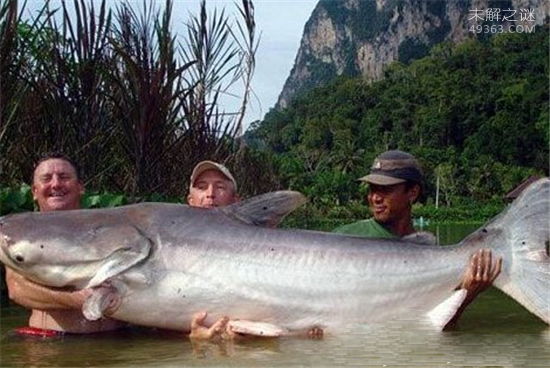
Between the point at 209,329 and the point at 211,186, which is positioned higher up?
the point at 211,186

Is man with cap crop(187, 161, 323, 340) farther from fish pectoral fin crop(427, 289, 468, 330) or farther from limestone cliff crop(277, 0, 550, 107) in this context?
limestone cliff crop(277, 0, 550, 107)

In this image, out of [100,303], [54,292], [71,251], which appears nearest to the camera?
[100,303]

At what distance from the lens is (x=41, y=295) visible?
398cm

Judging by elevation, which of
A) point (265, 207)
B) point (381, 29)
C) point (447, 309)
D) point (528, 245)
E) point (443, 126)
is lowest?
point (447, 309)

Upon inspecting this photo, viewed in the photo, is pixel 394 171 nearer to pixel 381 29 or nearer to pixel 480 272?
pixel 480 272

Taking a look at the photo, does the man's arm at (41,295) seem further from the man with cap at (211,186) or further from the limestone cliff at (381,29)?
the limestone cliff at (381,29)

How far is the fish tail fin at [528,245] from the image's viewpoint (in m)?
3.87

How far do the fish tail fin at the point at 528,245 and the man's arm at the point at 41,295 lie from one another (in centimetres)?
183

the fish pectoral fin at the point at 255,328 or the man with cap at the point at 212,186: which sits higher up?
the man with cap at the point at 212,186

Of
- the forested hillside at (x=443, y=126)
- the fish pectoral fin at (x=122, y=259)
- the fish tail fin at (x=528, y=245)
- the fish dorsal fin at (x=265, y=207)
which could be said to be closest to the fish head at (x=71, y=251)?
the fish pectoral fin at (x=122, y=259)

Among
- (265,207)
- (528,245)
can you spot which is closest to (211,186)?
(265,207)

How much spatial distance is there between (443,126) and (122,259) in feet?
250

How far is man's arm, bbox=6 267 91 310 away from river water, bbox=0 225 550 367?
191 millimetres

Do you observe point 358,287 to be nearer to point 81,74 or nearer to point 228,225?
point 228,225
